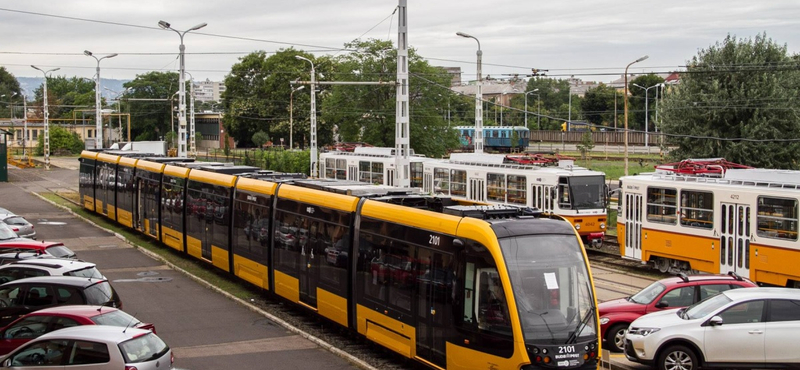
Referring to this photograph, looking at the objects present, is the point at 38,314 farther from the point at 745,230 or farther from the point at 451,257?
the point at 745,230

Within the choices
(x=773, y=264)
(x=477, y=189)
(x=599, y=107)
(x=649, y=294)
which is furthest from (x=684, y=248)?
(x=599, y=107)

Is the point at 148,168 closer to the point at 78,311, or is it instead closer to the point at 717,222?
the point at 78,311

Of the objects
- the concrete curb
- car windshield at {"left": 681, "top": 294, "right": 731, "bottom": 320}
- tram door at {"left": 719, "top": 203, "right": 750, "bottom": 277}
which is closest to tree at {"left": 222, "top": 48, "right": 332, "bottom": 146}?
the concrete curb

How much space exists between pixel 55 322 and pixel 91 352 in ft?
7.05

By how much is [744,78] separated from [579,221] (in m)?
17.0

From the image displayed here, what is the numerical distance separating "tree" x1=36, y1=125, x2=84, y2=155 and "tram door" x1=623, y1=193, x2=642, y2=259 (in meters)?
84.5

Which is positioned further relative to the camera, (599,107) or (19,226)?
(599,107)

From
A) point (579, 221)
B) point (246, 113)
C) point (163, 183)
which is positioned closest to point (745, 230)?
point (579, 221)

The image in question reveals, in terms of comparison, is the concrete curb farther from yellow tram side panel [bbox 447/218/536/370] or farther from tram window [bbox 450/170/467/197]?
tram window [bbox 450/170/467/197]

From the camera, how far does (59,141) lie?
315ft

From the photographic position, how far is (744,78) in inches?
1583

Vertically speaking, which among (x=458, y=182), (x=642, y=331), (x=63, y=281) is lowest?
(x=642, y=331)

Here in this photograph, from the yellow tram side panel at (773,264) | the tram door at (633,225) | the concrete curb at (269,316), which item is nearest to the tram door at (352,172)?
the concrete curb at (269,316)

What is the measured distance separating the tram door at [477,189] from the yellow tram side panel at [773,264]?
13593 mm
